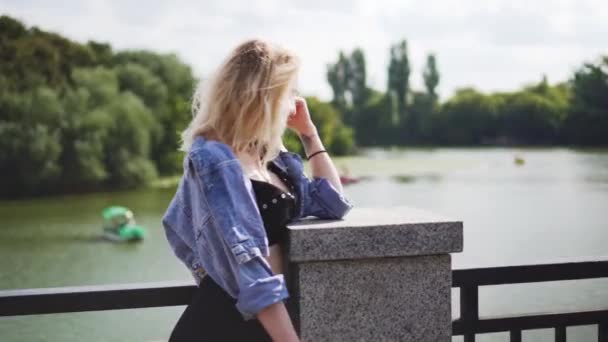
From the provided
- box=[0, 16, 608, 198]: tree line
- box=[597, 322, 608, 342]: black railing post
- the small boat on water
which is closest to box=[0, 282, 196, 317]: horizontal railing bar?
box=[597, 322, 608, 342]: black railing post

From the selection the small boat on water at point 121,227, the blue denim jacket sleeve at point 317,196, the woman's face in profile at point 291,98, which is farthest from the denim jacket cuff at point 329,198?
the small boat on water at point 121,227

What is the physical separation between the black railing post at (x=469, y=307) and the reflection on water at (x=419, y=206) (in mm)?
81

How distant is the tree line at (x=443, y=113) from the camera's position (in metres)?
59.5

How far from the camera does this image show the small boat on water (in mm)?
29077

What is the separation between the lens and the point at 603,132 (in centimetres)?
5066

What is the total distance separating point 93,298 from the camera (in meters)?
2.24

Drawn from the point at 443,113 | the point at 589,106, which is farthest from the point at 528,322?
the point at 443,113

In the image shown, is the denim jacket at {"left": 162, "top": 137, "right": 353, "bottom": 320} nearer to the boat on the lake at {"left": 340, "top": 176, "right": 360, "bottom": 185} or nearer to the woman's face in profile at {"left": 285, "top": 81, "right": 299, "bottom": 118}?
the woman's face in profile at {"left": 285, "top": 81, "right": 299, "bottom": 118}

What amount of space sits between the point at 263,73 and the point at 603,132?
5231 cm

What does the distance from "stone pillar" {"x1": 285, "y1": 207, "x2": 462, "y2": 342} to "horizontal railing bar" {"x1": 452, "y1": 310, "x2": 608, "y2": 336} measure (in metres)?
0.35

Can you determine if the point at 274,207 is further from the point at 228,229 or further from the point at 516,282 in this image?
the point at 516,282

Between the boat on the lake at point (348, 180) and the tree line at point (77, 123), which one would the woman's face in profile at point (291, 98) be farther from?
the boat on the lake at point (348, 180)

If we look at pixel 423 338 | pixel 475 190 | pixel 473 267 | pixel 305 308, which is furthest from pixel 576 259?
pixel 475 190

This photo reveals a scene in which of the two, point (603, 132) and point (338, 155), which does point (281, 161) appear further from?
point (338, 155)
